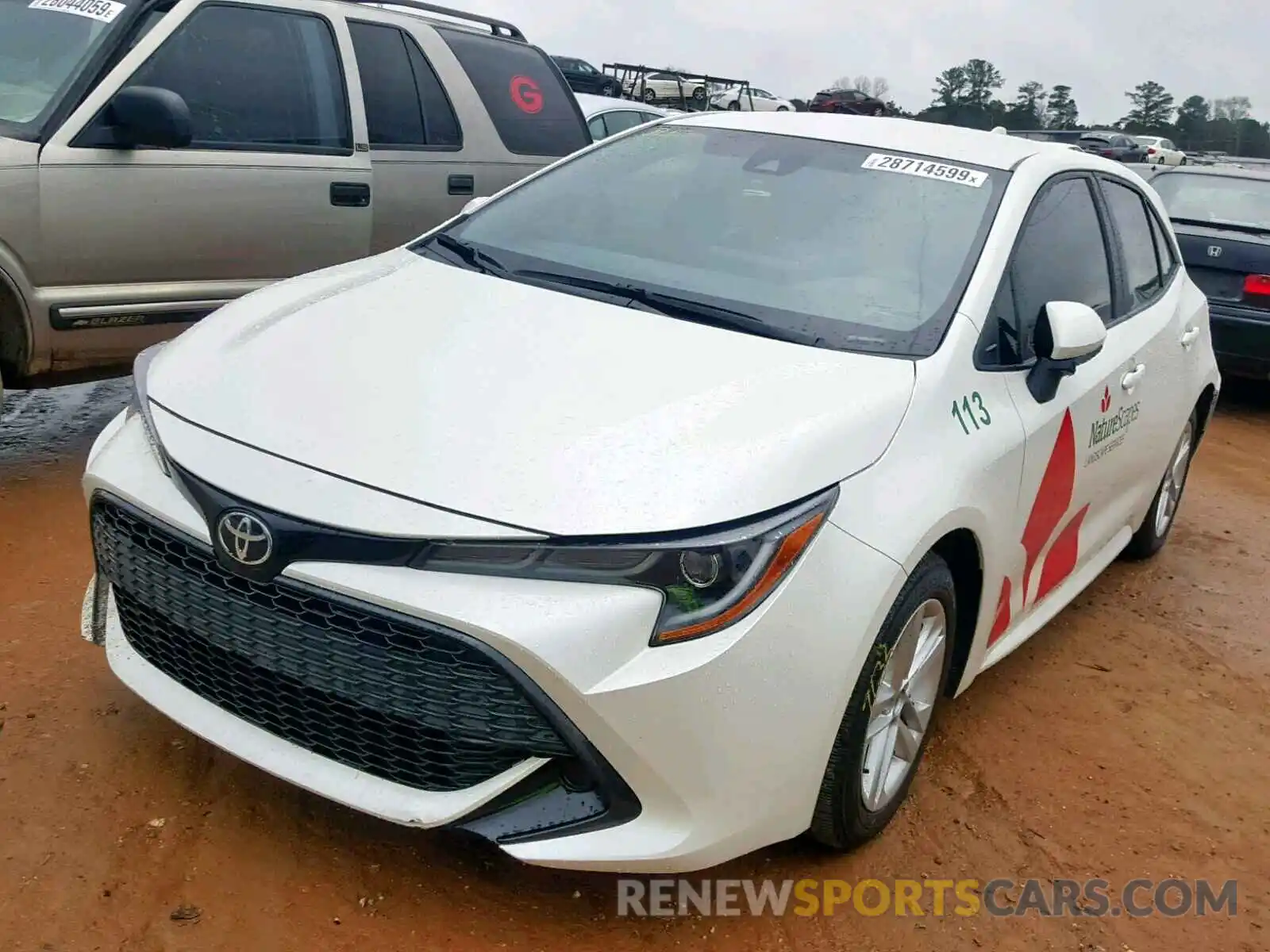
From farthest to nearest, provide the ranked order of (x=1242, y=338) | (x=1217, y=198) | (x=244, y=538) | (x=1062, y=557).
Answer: (x=1217, y=198)
(x=1242, y=338)
(x=1062, y=557)
(x=244, y=538)

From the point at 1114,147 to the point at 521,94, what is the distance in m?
24.6

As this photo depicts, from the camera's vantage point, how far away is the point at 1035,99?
52625 millimetres

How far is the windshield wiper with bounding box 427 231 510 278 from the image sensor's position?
3.39 metres

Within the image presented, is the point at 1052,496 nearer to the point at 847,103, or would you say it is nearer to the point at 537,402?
the point at 537,402

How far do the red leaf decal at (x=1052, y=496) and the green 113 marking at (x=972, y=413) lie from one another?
43cm

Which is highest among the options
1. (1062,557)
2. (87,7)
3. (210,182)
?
(87,7)

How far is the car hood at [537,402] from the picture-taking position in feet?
7.64

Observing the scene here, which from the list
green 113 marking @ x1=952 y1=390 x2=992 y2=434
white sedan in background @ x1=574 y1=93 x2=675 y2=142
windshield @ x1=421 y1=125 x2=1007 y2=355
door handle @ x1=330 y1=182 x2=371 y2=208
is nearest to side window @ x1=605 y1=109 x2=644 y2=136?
white sedan in background @ x1=574 y1=93 x2=675 y2=142

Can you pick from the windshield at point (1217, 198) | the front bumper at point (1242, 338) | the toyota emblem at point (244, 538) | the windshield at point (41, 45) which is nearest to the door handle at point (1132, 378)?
the toyota emblem at point (244, 538)

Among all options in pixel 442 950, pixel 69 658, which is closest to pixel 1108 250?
pixel 442 950

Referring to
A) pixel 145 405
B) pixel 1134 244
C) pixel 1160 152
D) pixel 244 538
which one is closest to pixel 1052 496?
pixel 1134 244

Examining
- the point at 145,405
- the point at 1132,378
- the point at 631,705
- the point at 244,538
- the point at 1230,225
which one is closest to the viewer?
the point at 631,705

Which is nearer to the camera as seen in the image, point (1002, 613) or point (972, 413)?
point (972, 413)

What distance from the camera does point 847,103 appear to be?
33.3 meters
